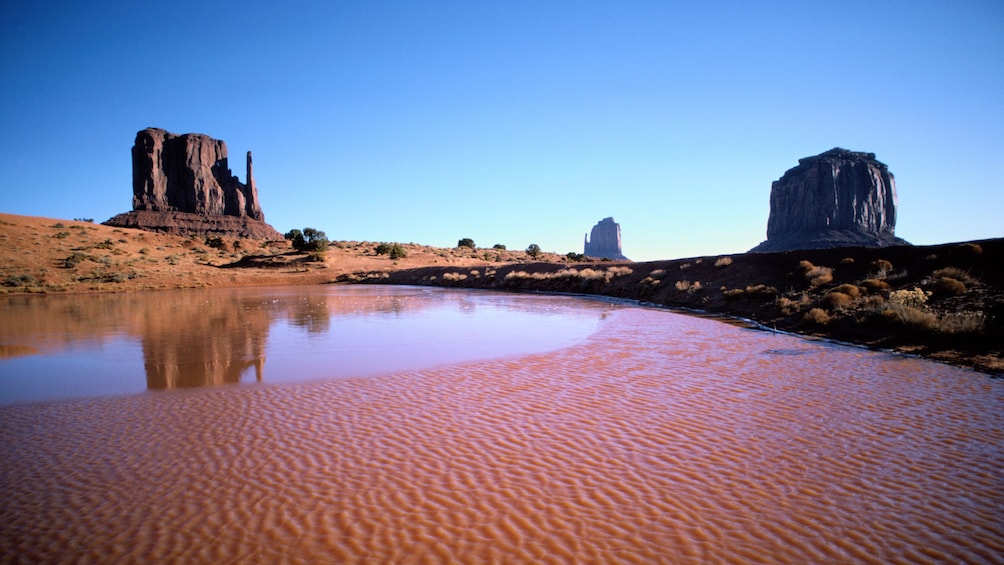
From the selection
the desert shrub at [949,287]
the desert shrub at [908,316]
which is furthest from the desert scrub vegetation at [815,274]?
the desert shrub at [908,316]

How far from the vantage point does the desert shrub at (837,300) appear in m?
15.6

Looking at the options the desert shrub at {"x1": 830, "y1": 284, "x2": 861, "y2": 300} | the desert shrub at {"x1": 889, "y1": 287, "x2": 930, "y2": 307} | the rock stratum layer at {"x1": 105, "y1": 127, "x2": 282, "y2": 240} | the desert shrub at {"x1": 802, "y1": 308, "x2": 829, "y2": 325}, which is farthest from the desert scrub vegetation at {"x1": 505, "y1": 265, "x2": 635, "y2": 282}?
the rock stratum layer at {"x1": 105, "y1": 127, "x2": 282, "y2": 240}

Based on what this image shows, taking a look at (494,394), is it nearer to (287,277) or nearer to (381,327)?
(381,327)

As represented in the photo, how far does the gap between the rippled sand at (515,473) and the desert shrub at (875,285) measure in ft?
32.0

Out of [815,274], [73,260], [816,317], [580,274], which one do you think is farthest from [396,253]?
[816,317]

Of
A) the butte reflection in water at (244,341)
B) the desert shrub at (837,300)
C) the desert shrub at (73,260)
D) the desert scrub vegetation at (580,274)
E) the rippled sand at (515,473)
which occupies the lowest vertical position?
the rippled sand at (515,473)

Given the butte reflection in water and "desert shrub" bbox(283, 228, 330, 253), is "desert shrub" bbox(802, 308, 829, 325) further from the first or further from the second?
"desert shrub" bbox(283, 228, 330, 253)

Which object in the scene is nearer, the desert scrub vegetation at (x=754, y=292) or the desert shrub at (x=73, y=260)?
the desert scrub vegetation at (x=754, y=292)

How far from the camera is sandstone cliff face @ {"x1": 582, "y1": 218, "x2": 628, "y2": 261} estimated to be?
166 metres

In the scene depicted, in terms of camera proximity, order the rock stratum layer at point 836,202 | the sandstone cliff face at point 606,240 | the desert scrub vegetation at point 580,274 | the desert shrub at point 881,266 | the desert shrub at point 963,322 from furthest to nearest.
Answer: the sandstone cliff face at point 606,240
the rock stratum layer at point 836,202
the desert scrub vegetation at point 580,274
the desert shrub at point 881,266
the desert shrub at point 963,322

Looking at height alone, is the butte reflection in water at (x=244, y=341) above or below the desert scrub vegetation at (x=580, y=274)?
below

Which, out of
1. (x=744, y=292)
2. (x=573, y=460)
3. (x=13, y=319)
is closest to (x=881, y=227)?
(x=744, y=292)

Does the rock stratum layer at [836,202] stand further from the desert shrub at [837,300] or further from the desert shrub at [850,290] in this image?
the desert shrub at [837,300]

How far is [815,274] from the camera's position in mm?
20062
